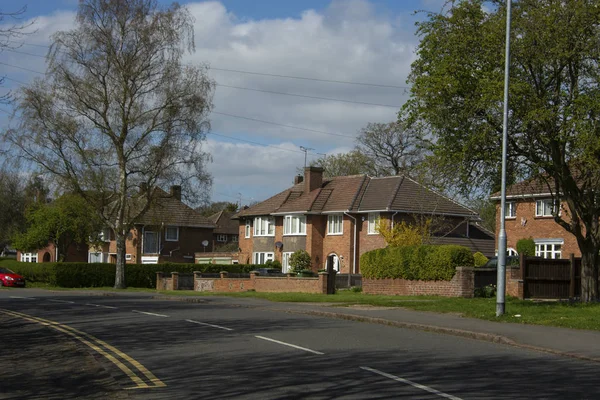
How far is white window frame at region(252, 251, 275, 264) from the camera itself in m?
66.5

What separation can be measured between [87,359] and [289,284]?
27550 mm

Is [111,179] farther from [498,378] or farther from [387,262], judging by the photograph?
[498,378]

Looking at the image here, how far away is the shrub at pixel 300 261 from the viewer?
5944 cm

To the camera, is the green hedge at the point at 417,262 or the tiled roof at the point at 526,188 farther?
the green hedge at the point at 417,262

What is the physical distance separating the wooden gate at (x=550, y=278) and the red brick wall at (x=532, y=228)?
1581 cm

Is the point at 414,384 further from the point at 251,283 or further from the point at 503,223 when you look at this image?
the point at 251,283

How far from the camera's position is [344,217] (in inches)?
2355

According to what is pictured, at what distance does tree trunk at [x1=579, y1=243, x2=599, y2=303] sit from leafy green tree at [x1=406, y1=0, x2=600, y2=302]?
0.11 ft

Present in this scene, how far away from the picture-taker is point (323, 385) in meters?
10.7

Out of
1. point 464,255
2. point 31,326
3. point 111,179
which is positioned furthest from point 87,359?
point 111,179

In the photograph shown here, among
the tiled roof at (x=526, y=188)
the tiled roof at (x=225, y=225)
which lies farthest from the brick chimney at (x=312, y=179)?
the tiled roof at (x=225, y=225)

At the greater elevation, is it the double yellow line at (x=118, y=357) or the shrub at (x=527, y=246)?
the shrub at (x=527, y=246)

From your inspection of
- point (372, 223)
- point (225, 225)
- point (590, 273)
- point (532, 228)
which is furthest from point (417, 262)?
point (225, 225)

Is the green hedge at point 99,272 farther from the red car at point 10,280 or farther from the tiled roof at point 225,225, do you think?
the tiled roof at point 225,225
